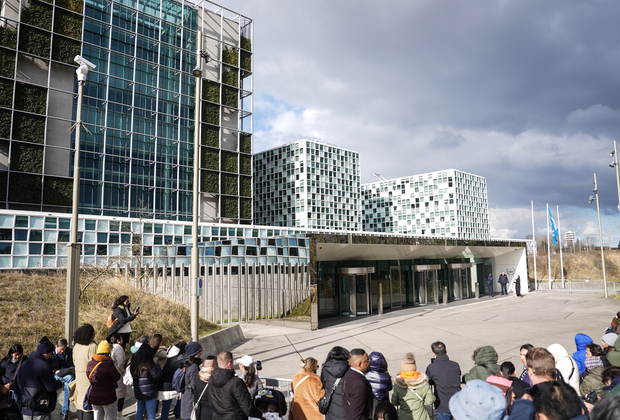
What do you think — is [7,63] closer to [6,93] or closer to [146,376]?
[6,93]

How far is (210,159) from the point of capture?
51.2 metres

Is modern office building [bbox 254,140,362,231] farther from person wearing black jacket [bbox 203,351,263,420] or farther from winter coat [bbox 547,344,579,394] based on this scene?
person wearing black jacket [bbox 203,351,263,420]

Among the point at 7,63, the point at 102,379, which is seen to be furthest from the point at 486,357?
the point at 7,63

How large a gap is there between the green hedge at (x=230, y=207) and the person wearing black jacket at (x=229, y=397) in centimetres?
4811

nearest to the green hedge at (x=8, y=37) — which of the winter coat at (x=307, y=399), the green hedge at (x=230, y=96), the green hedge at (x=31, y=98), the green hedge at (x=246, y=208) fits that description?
the green hedge at (x=31, y=98)

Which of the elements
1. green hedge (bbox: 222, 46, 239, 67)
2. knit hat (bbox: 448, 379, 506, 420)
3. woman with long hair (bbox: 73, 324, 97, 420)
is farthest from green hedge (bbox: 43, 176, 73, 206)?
knit hat (bbox: 448, 379, 506, 420)

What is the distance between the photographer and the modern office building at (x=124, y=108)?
1524 inches

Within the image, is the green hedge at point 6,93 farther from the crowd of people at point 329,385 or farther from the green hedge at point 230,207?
the crowd of people at point 329,385

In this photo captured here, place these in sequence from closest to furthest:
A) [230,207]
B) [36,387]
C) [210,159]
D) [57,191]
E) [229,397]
Answer: 1. [229,397]
2. [36,387]
3. [57,191]
4. [210,159]
5. [230,207]

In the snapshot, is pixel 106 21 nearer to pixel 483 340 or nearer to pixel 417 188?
pixel 483 340

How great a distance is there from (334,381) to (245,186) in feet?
166

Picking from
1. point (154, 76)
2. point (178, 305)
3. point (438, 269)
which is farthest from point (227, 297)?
point (154, 76)

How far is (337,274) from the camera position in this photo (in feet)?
70.2

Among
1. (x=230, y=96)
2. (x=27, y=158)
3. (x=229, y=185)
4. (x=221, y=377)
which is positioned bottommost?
(x=221, y=377)
